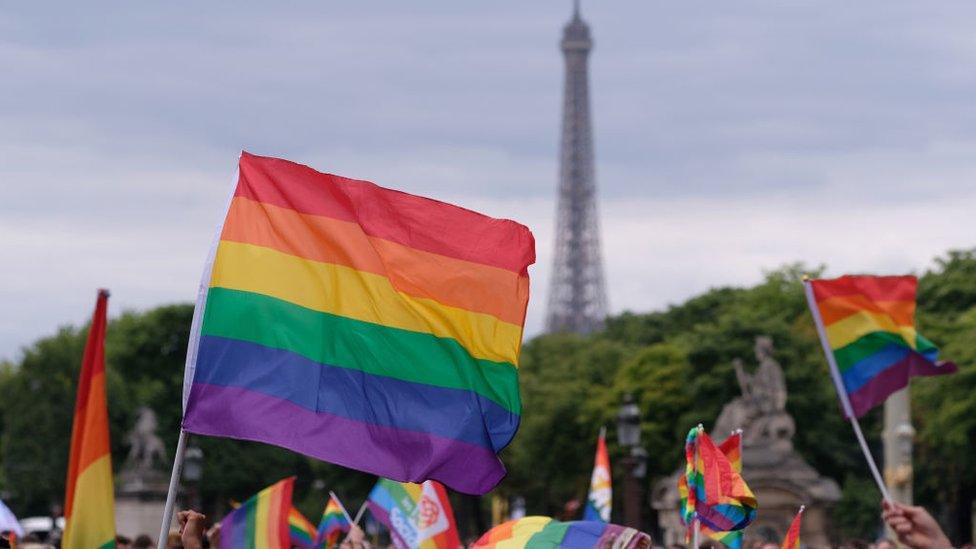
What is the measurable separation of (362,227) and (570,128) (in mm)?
173753

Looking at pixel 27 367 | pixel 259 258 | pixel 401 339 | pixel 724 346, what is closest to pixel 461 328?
pixel 401 339

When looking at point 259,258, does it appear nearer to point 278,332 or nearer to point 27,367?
point 278,332

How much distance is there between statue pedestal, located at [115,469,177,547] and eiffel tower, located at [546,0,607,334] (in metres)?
119

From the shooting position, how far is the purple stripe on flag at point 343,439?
11695 millimetres

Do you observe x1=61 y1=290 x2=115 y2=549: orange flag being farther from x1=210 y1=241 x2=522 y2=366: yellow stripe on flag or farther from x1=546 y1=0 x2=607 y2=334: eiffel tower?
x1=546 y1=0 x2=607 y2=334: eiffel tower

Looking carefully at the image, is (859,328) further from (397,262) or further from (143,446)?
(143,446)

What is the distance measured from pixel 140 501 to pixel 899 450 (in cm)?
2859

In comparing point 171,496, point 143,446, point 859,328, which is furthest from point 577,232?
point 171,496

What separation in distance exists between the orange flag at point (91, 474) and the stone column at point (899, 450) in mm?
24056

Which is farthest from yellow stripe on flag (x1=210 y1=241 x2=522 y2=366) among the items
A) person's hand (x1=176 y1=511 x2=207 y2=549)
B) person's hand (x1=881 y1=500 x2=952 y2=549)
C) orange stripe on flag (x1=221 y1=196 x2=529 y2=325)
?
person's hand (x1=881 y1=500 x2=952 y2=549)

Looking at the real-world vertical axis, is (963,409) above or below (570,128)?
below

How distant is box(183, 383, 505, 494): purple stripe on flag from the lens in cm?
1170

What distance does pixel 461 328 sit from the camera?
12.7 m

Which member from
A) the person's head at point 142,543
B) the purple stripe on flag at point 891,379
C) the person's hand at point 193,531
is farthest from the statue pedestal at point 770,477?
the person's hand at point 193,531
